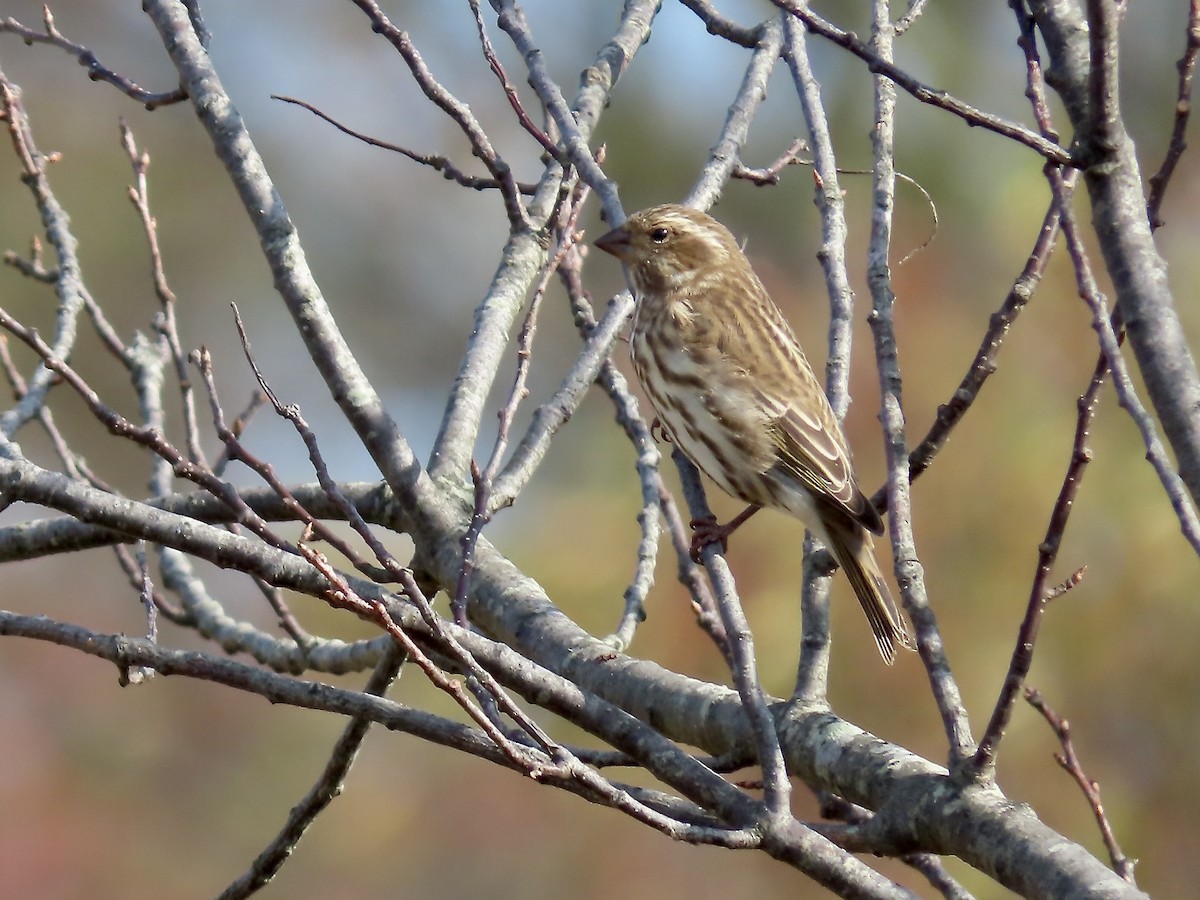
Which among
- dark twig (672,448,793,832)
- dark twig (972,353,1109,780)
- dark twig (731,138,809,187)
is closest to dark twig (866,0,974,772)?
dark twig (972,353,1109,780)

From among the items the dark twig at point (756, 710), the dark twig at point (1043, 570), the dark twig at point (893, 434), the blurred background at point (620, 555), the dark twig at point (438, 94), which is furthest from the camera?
the blurred background at point (620, 555)

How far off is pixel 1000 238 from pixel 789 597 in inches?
161

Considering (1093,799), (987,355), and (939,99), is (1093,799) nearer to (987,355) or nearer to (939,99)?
(987,355)

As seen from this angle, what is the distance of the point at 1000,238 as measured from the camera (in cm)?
1042

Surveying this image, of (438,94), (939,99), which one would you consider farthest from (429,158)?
(939,99)

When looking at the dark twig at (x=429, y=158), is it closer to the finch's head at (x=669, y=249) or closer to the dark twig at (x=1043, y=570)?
the finch's head at (x=669, y=249)

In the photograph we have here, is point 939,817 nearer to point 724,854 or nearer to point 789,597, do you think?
point 789,597

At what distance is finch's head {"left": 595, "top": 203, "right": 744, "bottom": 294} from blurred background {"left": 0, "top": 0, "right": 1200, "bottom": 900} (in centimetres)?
292

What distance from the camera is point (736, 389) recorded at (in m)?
4.75

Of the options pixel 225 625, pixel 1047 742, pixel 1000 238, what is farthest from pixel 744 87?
pixel 1000 238

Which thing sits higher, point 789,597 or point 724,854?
point 789,597

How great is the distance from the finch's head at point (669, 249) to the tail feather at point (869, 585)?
112cm

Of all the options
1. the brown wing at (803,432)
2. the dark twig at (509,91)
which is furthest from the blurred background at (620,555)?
the dark twig at (509,91)

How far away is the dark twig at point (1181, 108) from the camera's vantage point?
2.24m
